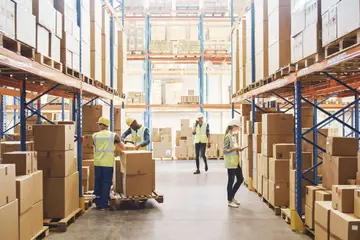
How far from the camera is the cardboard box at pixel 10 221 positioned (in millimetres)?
4539

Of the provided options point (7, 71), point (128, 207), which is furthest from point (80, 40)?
point (128, 207)

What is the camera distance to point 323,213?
16.7 feet

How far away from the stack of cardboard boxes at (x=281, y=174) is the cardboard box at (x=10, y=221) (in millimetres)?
4667

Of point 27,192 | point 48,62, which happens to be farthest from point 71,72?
point 27,192

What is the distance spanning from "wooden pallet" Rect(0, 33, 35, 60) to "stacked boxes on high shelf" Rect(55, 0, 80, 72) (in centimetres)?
128

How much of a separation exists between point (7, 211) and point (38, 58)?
223cm

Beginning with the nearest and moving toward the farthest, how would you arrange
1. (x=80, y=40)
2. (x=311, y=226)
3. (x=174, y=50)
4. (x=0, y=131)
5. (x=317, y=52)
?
(x=317, y=52)
(x=311, y=226)
(x=80, y=40)
(x=0, y=131)
(x=174, y=50)

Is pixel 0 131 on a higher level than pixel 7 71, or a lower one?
lower

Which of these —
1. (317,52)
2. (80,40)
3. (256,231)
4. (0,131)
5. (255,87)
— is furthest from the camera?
(0,131)

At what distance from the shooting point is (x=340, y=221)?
14.8 feet

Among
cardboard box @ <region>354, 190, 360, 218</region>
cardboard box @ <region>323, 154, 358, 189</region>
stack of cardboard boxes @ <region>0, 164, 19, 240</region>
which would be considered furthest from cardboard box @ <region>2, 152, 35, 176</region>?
cardboard box @ <region>323, 154, 358, 189</region>

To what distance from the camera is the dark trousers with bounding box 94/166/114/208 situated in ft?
26.6

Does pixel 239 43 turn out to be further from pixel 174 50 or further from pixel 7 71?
pixel 7 71

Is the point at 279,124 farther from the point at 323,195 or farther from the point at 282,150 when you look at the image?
the point at 323,195
